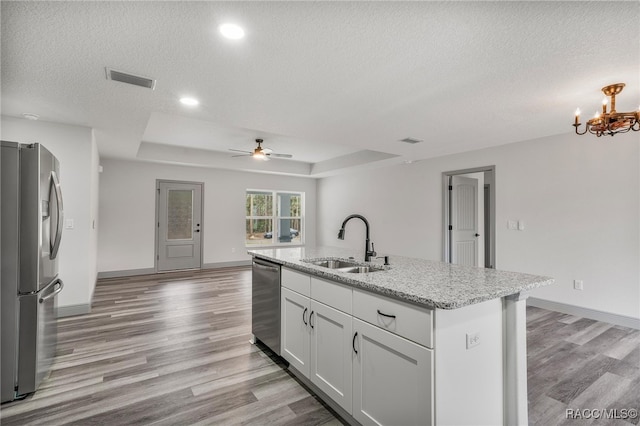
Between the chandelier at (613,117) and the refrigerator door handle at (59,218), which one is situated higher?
the chandelier at (613,117)

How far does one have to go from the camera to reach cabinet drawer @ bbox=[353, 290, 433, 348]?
54.7 inches

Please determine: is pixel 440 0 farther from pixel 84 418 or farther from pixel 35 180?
pixel 84 418

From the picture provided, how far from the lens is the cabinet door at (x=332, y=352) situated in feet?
6.04

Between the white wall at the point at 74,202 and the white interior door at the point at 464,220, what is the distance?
5570 millimetres

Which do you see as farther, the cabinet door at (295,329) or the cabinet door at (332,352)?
the cabinet door at (295,329)

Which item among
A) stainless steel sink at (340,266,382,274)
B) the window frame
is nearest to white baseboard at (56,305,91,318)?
stainless steel sink at (340,266,382,274)

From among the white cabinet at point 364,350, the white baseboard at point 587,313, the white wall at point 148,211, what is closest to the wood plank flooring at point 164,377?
the white cabinet at point 364,350

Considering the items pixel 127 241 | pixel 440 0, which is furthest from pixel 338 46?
pixel 127 241

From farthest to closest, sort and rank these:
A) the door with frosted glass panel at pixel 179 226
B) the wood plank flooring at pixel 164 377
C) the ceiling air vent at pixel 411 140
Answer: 1. the door with frosted glass panel at pixel 179 226
2. the ceiling air vent at pixel 411 140
3. the wood plank flooring at pixel 164 377

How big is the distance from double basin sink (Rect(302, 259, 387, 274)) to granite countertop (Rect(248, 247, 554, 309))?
0.07 meters

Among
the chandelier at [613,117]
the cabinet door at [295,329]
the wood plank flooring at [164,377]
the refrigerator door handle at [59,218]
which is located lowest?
the wood plank flooring at [164,377]

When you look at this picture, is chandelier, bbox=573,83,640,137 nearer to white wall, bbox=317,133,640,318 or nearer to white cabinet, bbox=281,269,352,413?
white wall, bbox=317,133,640,318

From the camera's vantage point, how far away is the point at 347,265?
8.54ft

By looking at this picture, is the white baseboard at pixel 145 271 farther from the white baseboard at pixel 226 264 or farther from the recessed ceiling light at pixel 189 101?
the recessed ceiling light at pixel 189 101
